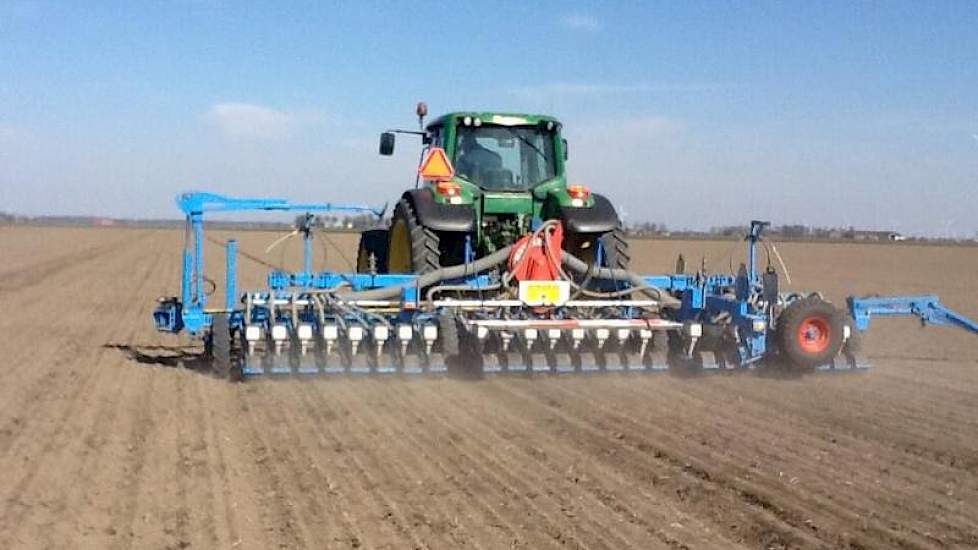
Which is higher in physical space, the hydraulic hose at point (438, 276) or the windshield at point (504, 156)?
the windshield at point (504, 156)

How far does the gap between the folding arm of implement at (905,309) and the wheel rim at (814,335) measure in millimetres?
512

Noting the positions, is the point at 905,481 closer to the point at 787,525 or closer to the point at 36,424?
the point at 787,525

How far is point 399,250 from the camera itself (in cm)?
1077

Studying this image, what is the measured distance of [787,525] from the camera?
484 cm

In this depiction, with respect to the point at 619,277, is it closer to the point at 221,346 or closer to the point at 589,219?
the point at 589,219

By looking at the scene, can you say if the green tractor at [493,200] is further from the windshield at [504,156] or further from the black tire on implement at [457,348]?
the black tire on implement at [457,348]

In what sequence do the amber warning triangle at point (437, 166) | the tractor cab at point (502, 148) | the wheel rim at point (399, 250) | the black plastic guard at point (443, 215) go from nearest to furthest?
the black plastic guard at point (443, 215) < the amber warning triangle at point (437, 166) < the wheel rim at point (399, 250) < the tractor cab at point (502, 148)

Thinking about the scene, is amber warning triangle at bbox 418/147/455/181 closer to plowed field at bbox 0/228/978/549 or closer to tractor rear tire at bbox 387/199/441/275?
tractor rear tire at bbox 387/199/441/275

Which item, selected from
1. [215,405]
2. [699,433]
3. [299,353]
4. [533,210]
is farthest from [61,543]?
[533,210]

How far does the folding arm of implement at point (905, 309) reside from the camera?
9734 mm

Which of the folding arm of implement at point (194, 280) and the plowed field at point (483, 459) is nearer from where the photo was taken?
the plowed field at point (483, 459)

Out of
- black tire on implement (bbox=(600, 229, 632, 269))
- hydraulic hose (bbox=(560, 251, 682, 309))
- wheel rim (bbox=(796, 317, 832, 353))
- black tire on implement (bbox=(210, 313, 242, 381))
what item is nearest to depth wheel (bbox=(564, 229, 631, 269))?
black tire on implement (bbox=(600, 229, 632, 269))

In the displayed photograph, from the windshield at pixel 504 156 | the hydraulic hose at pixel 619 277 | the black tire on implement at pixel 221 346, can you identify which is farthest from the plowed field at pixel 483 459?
the windshield at pixel 504 156

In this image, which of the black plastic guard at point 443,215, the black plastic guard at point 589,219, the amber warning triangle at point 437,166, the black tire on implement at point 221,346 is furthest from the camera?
the amber warning triangle at point 437,166
